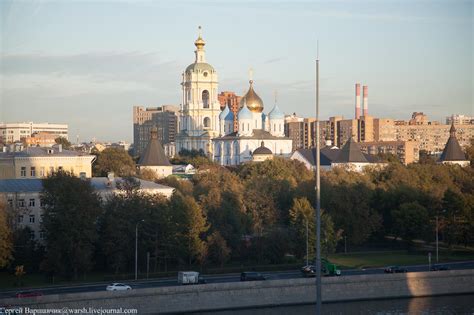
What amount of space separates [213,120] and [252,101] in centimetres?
588

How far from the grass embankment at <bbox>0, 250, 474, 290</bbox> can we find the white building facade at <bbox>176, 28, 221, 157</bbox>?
62.1 meters

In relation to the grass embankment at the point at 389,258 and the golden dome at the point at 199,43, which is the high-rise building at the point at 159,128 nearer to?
the golden dome at the point at 199,43

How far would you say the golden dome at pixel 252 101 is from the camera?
10938 centimetres

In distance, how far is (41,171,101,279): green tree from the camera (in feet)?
131

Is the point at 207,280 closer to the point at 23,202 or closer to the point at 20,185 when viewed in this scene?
the point at 23,202

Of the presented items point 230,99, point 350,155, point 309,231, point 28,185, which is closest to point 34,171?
point 28,185

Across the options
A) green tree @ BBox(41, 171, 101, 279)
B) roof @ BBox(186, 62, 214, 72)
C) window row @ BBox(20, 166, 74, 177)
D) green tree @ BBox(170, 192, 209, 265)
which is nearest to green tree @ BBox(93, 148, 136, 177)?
window row @ BBox(20, 166, 74, 177)

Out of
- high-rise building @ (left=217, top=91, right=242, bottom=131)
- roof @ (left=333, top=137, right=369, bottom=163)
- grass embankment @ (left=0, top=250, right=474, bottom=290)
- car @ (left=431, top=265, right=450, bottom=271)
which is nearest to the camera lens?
grass embankment @ (left=0, top=250, right=474, bottom=290)

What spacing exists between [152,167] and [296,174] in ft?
34.2

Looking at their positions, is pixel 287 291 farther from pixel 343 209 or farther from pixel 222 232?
pixel 343 209

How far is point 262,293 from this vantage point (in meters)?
36.4

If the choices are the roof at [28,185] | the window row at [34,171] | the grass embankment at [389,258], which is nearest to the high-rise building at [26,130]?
the window row at [34,171]

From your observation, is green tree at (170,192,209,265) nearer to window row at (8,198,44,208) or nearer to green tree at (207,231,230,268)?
green tree at (207,231,230,268)

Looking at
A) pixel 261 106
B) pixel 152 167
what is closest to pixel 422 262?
pixel 152 167
